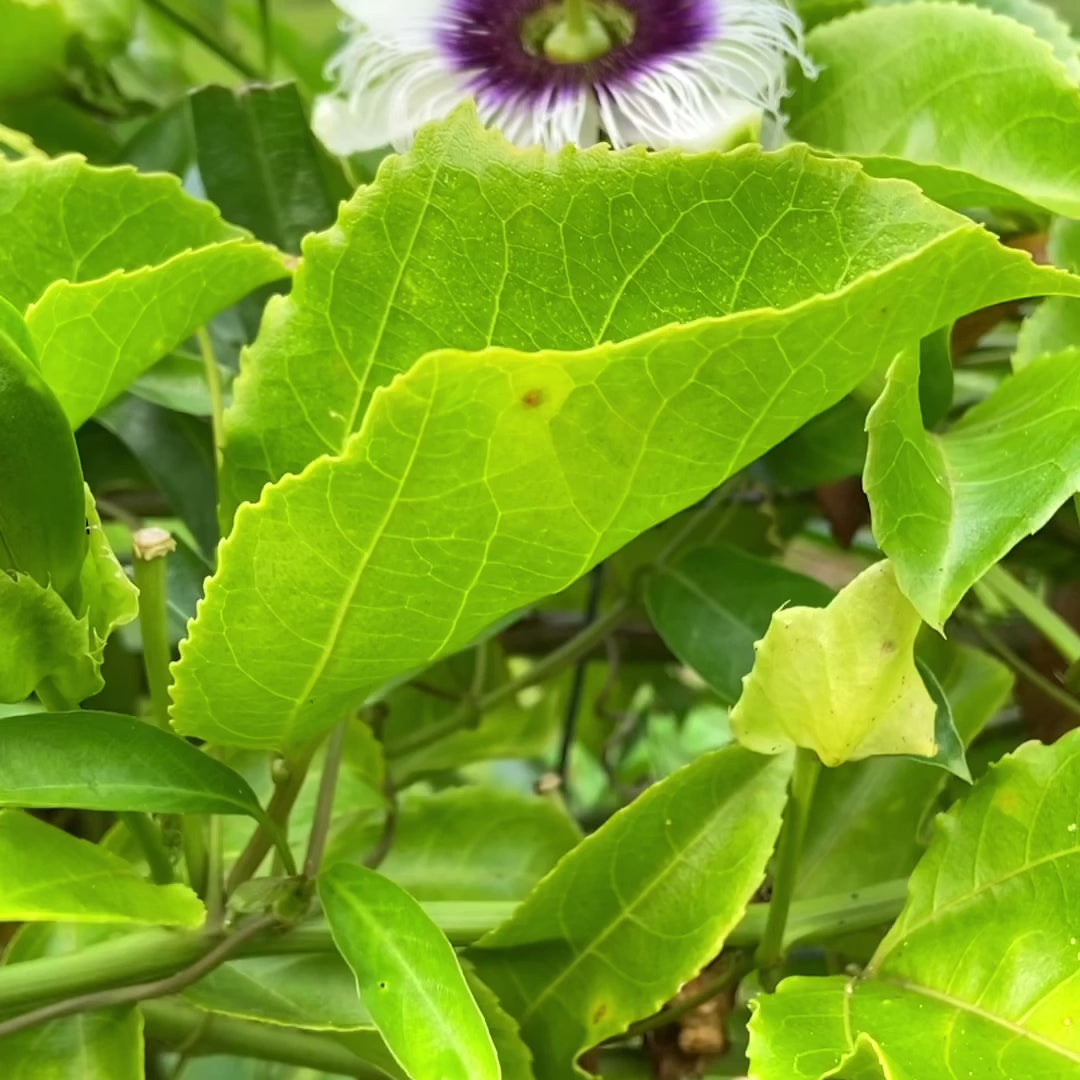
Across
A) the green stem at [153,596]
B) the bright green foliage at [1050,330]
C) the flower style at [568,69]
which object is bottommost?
the green stem at [153,596]

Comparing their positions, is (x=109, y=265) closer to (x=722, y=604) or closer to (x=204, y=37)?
(x=722, y=604)

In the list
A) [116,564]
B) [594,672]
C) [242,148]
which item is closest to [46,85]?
[242,148]

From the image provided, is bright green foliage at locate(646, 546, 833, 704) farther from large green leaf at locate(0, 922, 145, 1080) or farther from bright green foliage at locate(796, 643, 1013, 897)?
large green leaf at locate(0, 922, 145, 1080)

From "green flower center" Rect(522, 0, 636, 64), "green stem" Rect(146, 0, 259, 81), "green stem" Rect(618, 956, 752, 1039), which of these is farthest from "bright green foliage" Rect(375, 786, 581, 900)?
"green stem" Rect(146, 0, 259, 81)

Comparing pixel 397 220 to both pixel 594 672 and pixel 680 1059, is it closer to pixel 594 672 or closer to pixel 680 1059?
pixel 680 1059

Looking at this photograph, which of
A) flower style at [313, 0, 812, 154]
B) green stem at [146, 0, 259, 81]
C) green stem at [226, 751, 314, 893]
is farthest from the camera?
green stem at [146, 0, 259, 81]

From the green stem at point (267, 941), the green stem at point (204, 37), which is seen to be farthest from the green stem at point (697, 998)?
the green stem at point (204, 37)

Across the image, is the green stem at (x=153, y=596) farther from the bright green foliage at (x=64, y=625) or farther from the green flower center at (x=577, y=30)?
the green flower center at (x=577, y=30)
